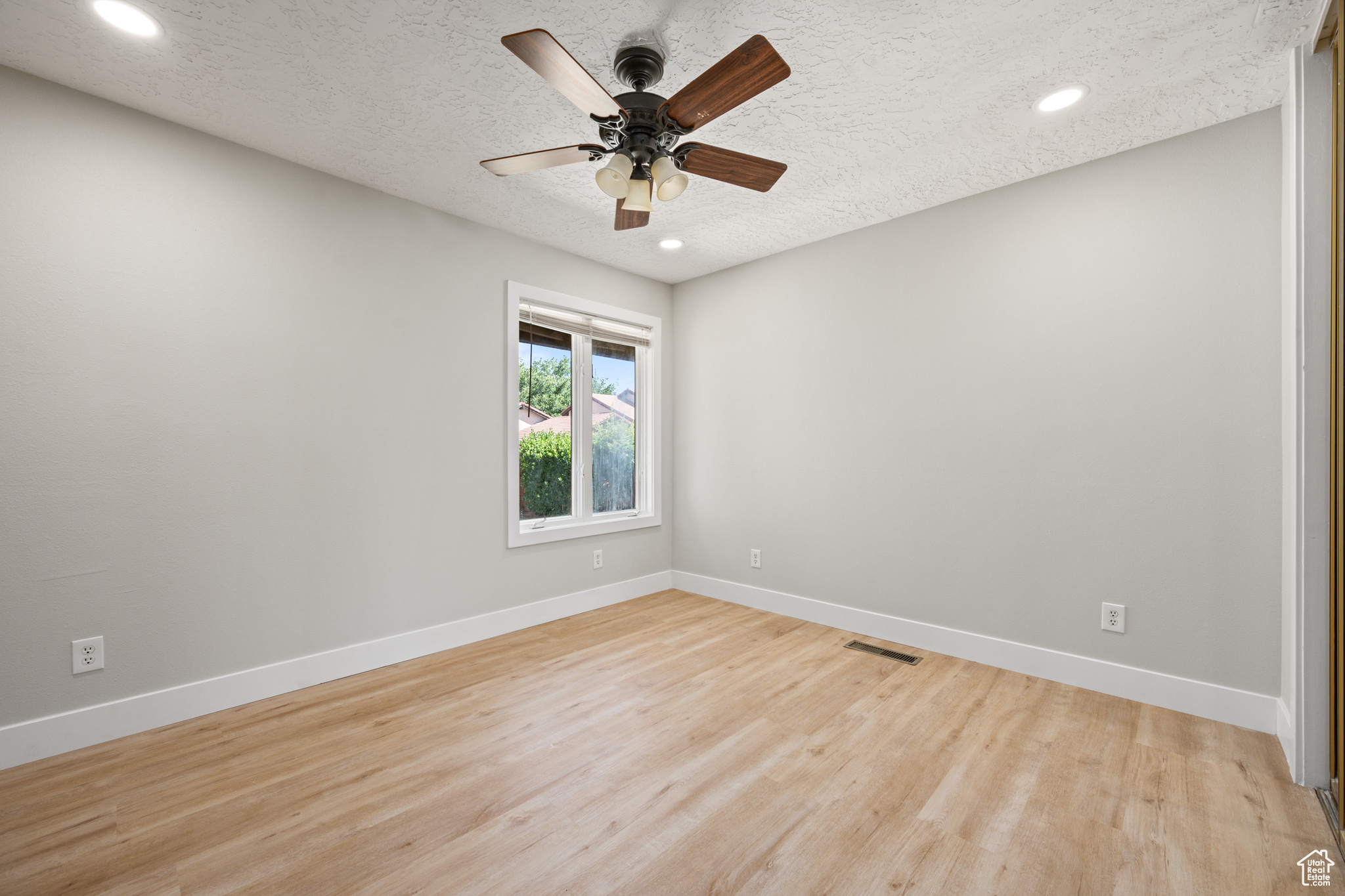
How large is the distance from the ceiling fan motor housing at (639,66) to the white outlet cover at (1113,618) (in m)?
2.92

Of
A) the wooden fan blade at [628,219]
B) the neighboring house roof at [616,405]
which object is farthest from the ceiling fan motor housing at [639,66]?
the neighboring house roof at [616,405]

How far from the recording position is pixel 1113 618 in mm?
2531

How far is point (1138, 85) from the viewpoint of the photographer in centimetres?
206

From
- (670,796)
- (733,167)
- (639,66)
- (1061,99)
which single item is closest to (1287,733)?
(670,796)

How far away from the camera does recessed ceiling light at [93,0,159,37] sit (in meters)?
1.68

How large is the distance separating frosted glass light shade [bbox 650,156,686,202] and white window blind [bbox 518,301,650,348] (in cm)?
180

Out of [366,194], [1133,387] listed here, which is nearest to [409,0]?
[366,194]

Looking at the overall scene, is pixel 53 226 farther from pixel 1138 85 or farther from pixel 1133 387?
pixel 1133 387

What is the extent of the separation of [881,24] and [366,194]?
2487 mm

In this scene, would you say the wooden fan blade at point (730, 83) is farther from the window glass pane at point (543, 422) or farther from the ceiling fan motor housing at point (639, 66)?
the window glass pane at point (543, 422)

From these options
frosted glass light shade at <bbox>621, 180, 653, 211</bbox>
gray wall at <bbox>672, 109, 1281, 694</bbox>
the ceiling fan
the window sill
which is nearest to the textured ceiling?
the ceiling fan

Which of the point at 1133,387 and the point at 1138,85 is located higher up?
the point at 1138,85

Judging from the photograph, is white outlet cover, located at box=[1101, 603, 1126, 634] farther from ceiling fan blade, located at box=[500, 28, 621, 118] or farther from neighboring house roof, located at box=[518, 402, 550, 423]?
neighboring house roof, located at box=[518, 402, 550, 423]

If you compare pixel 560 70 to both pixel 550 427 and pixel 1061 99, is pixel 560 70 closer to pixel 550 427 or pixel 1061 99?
pixel 1061 99
